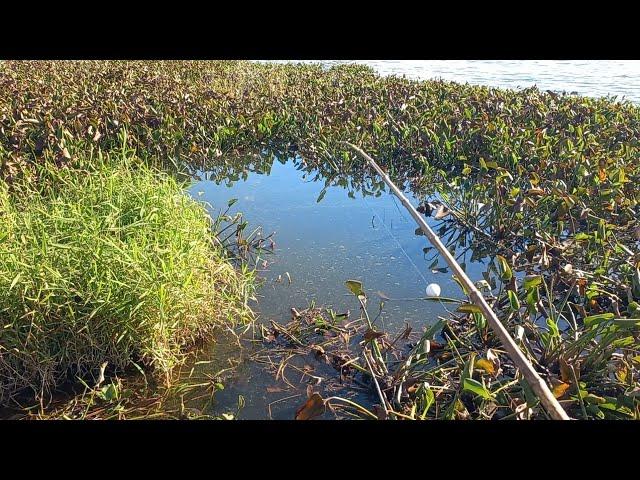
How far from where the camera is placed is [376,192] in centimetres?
449

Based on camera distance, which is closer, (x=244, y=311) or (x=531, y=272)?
(x=244, y=311)

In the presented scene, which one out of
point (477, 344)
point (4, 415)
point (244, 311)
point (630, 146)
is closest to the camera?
point (4, 415)

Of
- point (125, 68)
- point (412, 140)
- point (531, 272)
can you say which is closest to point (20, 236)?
point (531, 272)

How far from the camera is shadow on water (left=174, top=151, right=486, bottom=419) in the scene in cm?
222

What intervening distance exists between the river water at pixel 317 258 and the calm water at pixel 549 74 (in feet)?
14.9

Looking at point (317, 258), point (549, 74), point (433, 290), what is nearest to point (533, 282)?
point (433, 290)

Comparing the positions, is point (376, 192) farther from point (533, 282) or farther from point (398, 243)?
point (533, 282)

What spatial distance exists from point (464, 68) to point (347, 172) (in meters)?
7.18

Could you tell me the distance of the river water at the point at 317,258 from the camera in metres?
2.18

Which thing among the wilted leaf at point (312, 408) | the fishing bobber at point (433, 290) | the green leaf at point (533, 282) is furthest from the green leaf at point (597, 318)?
the wilted leaf at point (312, 408)

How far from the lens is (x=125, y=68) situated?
7.94 meters

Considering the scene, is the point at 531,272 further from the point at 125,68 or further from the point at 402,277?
the point at 125,68

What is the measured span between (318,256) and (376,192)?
142cm

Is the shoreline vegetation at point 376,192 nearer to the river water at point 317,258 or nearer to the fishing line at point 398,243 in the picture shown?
the river water at point 317,258
